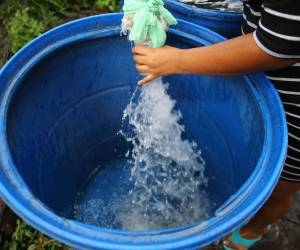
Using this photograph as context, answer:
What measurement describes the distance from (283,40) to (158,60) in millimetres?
367

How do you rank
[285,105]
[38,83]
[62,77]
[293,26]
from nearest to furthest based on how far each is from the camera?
[293,26], [285,105], [38,83], [62,77]

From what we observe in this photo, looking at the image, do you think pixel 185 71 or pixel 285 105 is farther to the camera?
pixel 285 105

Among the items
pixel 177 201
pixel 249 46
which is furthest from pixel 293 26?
Result: pixel 177 201

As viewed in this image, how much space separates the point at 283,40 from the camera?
838mm

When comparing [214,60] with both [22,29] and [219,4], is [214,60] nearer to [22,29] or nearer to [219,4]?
[219,4]

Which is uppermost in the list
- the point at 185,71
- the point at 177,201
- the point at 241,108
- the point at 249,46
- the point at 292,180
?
the point at 249,46

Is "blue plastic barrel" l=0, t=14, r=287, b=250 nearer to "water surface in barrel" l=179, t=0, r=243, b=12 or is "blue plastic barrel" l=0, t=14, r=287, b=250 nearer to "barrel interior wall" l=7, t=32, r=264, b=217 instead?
"barrel interior wall" l=7, t=32, r=264, b=217

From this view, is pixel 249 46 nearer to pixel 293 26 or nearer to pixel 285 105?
pixel 293 26

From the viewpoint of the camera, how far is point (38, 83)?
130 centimetres

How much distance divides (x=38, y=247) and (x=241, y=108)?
3.57 feet

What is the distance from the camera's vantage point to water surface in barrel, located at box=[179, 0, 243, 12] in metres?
1.36

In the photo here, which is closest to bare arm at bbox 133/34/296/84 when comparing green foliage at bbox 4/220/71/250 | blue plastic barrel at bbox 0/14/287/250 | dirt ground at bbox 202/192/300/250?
blue plastic barrel at bbox 0/14/287/250

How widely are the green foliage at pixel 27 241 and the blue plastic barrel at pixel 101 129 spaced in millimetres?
207

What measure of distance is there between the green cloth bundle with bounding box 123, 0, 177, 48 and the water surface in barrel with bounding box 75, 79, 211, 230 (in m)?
0.42
